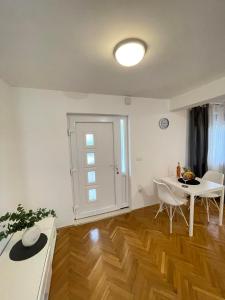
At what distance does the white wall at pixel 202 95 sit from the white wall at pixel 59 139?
1.07 feet

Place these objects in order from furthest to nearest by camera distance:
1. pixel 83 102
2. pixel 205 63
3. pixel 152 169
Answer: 1. pixel 152 169
2. pixel 83 102
3. pixel 205 63

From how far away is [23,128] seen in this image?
7.50 feet

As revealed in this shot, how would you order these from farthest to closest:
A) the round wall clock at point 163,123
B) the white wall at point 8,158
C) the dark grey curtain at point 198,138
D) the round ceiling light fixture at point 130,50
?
1. the dark grey curtain at point 198,138
2. the round wall clock at point 163,123
3. the white wall at point 8,158
4. the round ceiling light fixture at point 130,50

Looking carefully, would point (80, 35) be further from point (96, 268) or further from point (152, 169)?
point (152, 169)

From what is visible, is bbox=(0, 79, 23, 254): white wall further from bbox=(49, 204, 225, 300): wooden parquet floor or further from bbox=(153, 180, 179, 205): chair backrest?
bbox=(153, 180, 179, 205): chair backrest

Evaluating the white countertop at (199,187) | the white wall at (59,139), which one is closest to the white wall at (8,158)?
the white wall at (59,139)

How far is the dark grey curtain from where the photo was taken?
343cm

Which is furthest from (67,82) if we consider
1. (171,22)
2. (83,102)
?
(171,22)

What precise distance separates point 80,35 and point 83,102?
4.72ft

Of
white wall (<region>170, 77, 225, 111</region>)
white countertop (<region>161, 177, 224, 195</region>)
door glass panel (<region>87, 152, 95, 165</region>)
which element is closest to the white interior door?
door glass panel (<region>87, 152, 95, 165</region>)

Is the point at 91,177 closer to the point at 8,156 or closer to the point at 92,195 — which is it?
the point at 92,195

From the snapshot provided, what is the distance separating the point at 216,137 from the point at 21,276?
435cm

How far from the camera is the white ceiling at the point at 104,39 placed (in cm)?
95

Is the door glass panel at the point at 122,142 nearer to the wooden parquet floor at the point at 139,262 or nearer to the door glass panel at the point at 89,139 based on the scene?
the door glass panel at the point at 89,139
